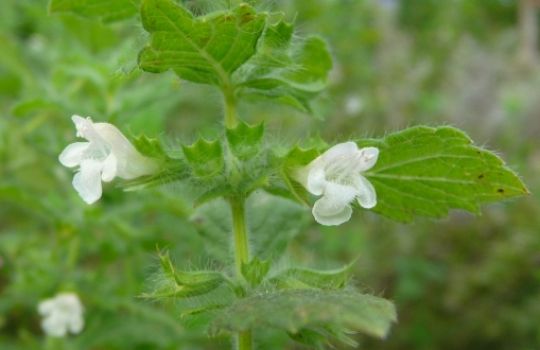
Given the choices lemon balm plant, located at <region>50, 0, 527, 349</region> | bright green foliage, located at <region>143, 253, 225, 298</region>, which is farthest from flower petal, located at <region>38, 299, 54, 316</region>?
bright green foliage, located at <region>143, 253, 225, 298</region>

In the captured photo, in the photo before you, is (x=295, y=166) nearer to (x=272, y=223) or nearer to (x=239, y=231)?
(x=239, y=231)

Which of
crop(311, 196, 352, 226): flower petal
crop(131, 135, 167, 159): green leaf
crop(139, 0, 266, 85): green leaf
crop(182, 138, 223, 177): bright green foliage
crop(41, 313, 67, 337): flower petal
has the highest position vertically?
crop(139, 0, 266, 85): green leaf

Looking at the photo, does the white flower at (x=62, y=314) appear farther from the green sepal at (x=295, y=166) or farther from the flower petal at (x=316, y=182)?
the flower petal at (x=316, y=182)

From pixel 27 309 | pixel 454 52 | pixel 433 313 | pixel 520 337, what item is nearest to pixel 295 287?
pixel 27 309

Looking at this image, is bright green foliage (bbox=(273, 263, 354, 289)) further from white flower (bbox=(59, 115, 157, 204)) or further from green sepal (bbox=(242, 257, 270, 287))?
white flower (bbox=(59, 115, 157, 204))

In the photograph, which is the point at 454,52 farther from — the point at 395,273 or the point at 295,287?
the point at 295,287

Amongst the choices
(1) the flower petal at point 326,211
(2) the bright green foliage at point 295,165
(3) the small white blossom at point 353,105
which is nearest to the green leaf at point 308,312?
(1) the flower petal at point 326,211
